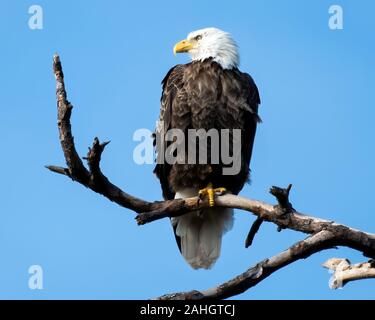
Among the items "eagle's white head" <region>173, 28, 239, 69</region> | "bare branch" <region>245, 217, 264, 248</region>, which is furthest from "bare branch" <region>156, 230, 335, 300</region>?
"eagle's white head" <region>173, 28, 239, 69</region>

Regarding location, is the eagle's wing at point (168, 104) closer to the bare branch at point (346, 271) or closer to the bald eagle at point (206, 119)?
the bald eagle at point (206, 119)

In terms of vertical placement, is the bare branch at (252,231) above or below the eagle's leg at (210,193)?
below

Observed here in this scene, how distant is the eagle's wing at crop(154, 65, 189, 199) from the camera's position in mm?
9641

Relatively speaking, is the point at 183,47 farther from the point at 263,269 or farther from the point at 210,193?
the point at 263,269

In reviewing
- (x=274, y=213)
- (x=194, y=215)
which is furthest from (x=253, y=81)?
(x=274, y=213)

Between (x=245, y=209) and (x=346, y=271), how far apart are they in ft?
3.43

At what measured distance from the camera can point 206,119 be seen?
9391mm

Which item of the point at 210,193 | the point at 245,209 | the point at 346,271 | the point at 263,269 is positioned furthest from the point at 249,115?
the point at 263,269

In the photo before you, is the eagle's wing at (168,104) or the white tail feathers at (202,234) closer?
the eagle's wing at (168,104)

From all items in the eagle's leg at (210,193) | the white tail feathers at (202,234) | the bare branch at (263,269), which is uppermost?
the eagle's leg at (210,193)

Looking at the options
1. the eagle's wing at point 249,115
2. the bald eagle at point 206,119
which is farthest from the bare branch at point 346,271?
the eagle's wing at point 249,115

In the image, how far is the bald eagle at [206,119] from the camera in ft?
31.1

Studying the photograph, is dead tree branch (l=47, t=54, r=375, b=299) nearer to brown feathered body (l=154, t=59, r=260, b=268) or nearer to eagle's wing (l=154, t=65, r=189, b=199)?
brown feathered body (l=154, t=59, r=260, b=268)
